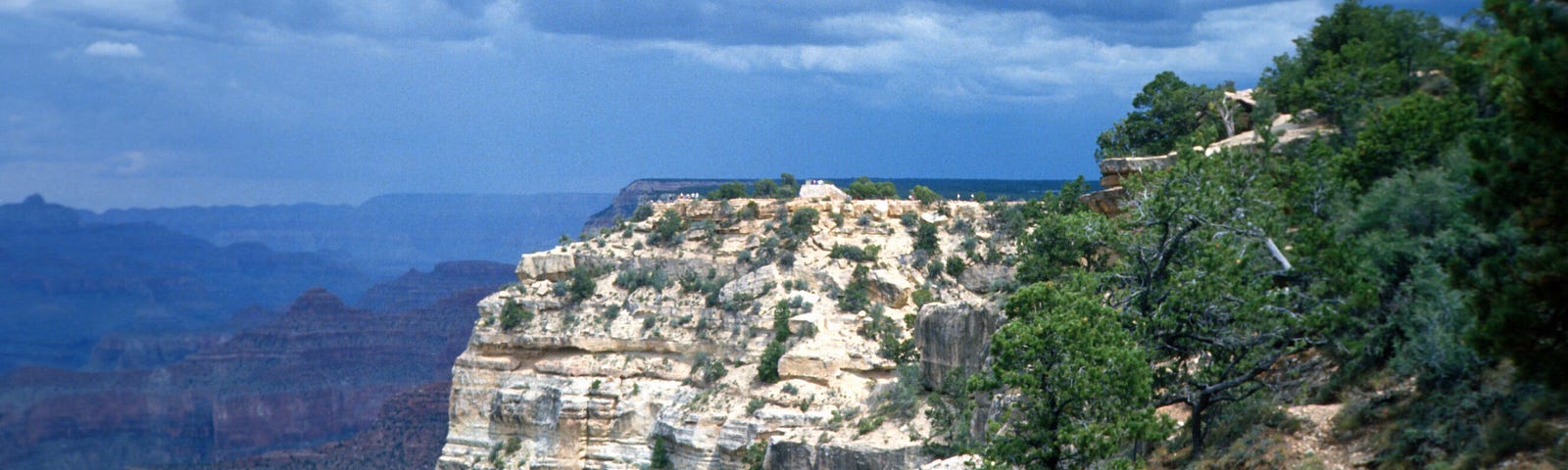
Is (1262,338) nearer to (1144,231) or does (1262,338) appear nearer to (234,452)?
(1144,231)

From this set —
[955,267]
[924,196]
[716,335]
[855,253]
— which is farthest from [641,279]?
[955,267]

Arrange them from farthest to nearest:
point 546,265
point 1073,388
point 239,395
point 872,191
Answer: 1. point 239,395
2. point 872,191
3. point 546,265
4. point 1073,388

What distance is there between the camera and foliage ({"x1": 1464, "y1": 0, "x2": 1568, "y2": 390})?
1551 centimetres

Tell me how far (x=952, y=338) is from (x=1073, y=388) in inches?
848

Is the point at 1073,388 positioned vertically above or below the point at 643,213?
below

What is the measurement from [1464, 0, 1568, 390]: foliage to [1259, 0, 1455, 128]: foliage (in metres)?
19.9

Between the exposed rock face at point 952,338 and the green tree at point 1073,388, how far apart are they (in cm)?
1627

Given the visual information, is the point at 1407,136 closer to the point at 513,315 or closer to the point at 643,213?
the point at 513,315

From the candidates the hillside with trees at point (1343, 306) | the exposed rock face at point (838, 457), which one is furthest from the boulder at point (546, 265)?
the hillside with trees at point (1343, 306)

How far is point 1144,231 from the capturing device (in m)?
28.7

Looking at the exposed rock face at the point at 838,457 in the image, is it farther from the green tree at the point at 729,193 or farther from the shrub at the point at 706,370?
the green tree at the point at 729,193

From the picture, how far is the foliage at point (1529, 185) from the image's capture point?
15.5 m

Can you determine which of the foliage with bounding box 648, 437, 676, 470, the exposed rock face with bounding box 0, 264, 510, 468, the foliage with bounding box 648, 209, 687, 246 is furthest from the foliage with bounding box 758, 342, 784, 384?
the exposed rock face with bounding box 0, 264, 510, 468

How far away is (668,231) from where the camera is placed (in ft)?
233
